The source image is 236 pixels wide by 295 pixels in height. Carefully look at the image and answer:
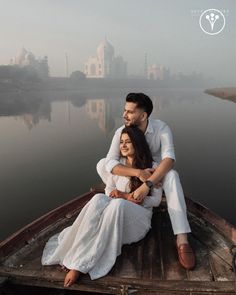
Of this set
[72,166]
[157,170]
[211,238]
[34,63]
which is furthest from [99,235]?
[34,63]

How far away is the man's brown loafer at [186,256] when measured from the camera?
3.15 meters

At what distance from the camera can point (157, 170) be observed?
3.52 meters

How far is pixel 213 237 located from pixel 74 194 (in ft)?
21.6

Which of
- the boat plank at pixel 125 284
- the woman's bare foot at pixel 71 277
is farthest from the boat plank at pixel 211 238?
the woman's bare foot at pixel 71 277

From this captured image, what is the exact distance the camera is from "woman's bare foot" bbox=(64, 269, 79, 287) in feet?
9.55

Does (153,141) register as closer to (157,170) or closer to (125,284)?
(157,170)

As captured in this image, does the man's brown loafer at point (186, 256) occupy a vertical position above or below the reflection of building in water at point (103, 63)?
below

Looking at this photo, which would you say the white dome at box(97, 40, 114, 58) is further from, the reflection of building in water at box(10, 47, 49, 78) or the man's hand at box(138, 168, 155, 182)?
the man's hand at box(138, 168, 155, 182)

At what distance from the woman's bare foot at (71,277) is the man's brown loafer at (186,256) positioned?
1.09 meters

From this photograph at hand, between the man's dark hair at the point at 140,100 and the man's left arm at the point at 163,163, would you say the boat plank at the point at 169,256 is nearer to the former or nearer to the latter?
the man's left arm at the point at 163,163

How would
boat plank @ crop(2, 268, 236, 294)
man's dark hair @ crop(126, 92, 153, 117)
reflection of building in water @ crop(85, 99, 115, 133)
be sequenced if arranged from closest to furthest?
1. boat plank @ crop(2, 268, 236, 294)
2. man's dark hair @ crop(126, 92, 153, 117)
3. reflection of building in water @ crop(85, 99, 115, 133)

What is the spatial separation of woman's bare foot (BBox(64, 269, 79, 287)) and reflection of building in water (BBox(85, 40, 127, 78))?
13028 cm

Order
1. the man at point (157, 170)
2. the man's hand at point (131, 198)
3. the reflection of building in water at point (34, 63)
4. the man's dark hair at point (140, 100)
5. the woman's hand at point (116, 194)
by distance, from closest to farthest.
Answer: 1. the man at point (157, 170)
2. the man's hand at point (131, 198)
3. the woman's hand at point (116, 194)
4. the man's dark hair at point (140, 100)
5. the reflection of building in water at point (34, 63)

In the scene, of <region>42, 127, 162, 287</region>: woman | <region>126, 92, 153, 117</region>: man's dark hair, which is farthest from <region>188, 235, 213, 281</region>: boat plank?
<region>126, 92, 153, 117</region>: man's dark hair
